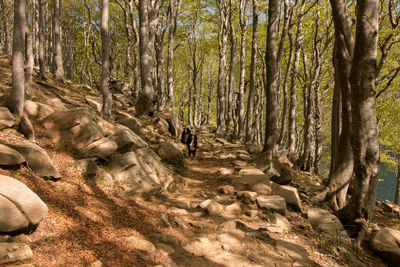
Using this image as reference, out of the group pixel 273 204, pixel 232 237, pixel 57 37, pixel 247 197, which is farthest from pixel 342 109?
pixel 57 37

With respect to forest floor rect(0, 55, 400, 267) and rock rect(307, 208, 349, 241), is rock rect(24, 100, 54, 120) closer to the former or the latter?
forest floor rect(0, 55, 400, 267)

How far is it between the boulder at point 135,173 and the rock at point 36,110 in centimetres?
249

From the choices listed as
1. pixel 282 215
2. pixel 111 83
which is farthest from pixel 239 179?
pixel 111 83

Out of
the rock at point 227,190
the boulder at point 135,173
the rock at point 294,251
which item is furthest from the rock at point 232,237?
the boulder at point 135,173

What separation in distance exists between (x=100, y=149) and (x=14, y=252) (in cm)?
388

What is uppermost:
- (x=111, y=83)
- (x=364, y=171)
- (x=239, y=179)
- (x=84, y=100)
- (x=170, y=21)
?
(x=170, y=21)

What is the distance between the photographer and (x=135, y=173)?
6551 mm

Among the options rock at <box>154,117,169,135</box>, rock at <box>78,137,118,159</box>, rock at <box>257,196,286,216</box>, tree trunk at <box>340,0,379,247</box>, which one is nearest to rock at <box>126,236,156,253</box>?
rock at <box>78,137,118,159</box>

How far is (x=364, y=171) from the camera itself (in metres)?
5.87

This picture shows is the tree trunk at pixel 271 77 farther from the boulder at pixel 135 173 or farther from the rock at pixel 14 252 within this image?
the rock at pixel 14 252

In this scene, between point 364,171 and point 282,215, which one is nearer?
point 364,171

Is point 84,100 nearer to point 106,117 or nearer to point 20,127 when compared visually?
point 106,117

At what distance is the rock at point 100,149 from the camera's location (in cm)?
632

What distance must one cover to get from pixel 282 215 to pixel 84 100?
11716 mm
